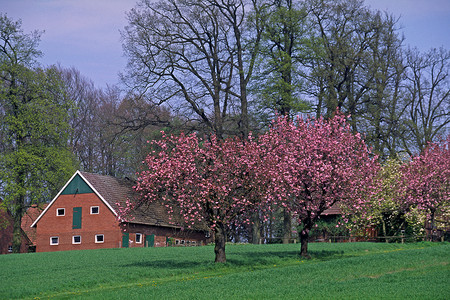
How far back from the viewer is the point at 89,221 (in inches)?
2173

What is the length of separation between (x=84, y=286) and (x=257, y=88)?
3079cm

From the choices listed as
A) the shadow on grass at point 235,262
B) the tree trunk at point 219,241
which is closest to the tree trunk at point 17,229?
the shadow on grass at point 235,262

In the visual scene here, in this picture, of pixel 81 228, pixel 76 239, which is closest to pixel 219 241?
pixel 81 228

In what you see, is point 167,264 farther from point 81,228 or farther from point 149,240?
point 81,228

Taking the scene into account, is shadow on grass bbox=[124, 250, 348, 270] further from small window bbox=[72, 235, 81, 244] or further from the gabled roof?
small window bbox=[72, 235, 81, 244]

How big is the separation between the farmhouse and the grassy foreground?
2186cm

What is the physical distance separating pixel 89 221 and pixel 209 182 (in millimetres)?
30825

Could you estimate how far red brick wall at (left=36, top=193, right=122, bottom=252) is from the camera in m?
54.5

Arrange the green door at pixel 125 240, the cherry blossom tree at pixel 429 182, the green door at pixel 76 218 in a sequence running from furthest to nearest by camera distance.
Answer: the green door at pixel 76 218
the green door at pixel 125 240
the cherry blossom tree at pixel 429 182

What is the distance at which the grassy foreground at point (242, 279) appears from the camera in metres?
18.7

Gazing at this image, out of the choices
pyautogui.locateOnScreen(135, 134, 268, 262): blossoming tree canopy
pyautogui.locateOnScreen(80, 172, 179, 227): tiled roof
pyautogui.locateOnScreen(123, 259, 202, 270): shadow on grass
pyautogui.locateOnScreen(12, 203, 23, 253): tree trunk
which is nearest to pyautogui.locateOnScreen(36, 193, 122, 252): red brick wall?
pyautogui.locateOnScreen(80, 172, 179, 227): tiled roof

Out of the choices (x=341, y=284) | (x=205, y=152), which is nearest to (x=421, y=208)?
(x=205, y=152)

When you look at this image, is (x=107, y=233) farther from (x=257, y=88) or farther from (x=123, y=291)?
(x=123, y=291)

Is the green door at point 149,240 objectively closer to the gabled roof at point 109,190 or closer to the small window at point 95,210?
the gabled roof at point 109,190
